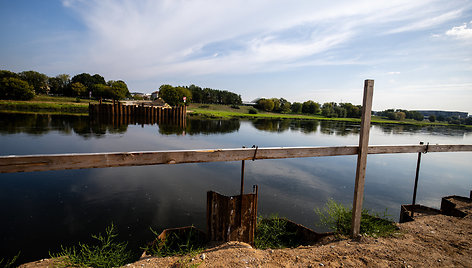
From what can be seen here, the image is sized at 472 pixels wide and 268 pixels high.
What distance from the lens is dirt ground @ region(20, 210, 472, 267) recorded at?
3189mm

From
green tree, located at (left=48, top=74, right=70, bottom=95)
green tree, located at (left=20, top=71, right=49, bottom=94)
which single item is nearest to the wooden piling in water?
green tree, located at (left=20, top=71, right=49, bottom=94)

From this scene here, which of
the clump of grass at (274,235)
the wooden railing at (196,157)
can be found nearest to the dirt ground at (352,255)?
the wooden railing at (196,157)

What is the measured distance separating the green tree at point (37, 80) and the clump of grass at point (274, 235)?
351 feet

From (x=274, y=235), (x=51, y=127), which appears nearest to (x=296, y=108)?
(x=51, y=127)

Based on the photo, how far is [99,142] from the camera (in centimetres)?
1769

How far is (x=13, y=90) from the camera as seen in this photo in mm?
55281

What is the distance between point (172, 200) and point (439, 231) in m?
7.27

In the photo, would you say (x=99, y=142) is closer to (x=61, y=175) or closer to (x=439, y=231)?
(x=61, y=175)

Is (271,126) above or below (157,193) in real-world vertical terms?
above

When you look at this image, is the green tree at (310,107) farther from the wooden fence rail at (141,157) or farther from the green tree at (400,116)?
the wooden fence rail at (141,157)

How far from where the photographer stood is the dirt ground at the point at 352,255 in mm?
3189

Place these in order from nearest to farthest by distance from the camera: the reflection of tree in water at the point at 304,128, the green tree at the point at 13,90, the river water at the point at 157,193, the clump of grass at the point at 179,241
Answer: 1. the clump of grass at the point at 179,241
2. the river water at the point at 157,193
3. the reflection of tree in water at the point at 304,128
4. the green tree at the point at 13,90

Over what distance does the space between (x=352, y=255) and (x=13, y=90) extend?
7790cm

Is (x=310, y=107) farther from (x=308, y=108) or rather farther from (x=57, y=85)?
(x=57, y=85)
